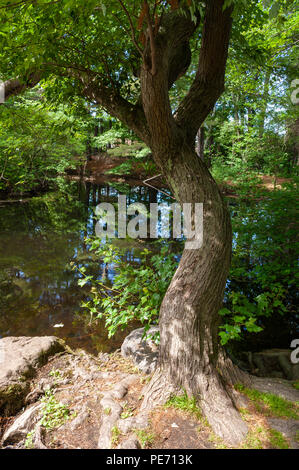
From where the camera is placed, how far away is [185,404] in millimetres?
2088

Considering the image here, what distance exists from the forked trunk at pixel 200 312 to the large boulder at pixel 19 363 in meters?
1.38

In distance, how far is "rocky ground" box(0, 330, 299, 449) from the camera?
6.24 feet

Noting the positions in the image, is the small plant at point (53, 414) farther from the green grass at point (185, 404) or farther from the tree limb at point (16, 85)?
the tree limb at point (16, 85)

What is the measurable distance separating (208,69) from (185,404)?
2.90 metres

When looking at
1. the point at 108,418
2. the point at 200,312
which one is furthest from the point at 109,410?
the point at 200,312

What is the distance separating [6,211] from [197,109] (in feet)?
38.8

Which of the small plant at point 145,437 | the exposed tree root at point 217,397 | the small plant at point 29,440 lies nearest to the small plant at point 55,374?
the small plant at point 29,440

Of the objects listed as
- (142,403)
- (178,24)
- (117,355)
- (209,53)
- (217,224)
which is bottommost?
(117,355)

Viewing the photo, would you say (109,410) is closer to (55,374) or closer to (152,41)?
(55,374)

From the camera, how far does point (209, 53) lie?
244 cm

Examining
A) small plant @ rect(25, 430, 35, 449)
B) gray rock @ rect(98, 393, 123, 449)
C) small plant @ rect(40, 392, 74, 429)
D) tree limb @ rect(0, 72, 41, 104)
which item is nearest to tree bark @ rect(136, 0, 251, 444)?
gray rock @ rect(98, 393, 123, 449)

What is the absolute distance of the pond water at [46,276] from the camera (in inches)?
171
